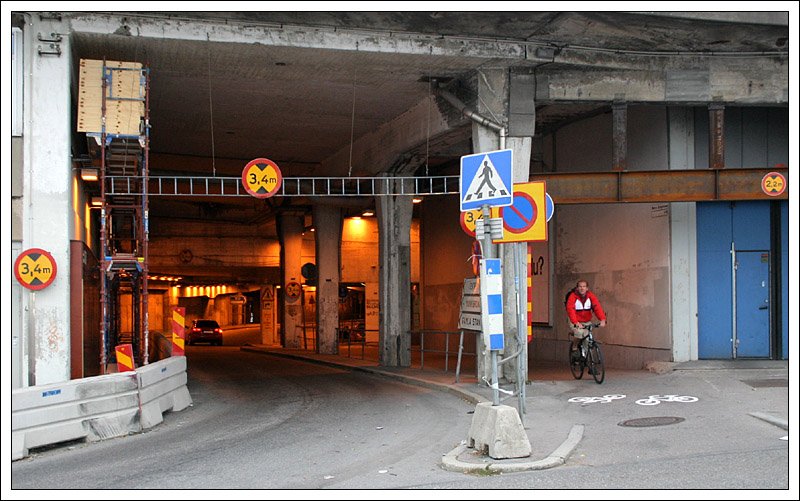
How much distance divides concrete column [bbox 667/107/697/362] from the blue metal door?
955mm

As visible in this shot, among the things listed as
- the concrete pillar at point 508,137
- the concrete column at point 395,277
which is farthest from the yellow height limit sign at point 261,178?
the concrete column at point 395,277

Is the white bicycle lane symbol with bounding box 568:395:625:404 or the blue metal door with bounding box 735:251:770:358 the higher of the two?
the blue metal door with bounding box 735:251:770:358

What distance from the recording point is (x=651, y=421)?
1198 cm

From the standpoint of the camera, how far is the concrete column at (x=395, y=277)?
23516 mm

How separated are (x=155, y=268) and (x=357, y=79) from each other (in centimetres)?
2845

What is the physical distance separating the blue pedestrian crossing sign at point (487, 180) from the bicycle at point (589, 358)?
21.7 feet

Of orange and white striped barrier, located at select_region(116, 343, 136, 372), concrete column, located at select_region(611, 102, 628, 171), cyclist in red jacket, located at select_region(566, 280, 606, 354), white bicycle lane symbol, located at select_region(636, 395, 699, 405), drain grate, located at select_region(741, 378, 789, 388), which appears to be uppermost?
concrete column, located at select_region(611, 102, 628, 171)

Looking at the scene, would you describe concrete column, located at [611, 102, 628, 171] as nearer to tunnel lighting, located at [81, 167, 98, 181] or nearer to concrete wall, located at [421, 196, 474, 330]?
tunnel lighting, located at [81, 167, 98, 181]

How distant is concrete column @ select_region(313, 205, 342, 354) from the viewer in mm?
31391

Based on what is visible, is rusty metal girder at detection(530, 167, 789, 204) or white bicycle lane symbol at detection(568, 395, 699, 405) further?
rusty metal girder at detection(530, 167, 789, 204)

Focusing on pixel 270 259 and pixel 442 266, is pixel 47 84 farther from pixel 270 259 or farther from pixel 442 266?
pixel 270 259

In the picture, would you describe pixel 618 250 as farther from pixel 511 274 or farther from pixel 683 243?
pixel 511 274

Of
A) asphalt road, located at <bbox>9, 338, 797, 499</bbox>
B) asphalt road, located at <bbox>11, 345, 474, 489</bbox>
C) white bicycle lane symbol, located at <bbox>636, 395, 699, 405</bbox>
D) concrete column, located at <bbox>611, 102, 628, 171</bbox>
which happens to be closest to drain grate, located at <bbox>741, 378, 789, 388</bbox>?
asphalt road, located at <bbox>9, 338, 797, 499</bbox>

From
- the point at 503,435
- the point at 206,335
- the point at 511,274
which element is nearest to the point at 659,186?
the point at 511,274
